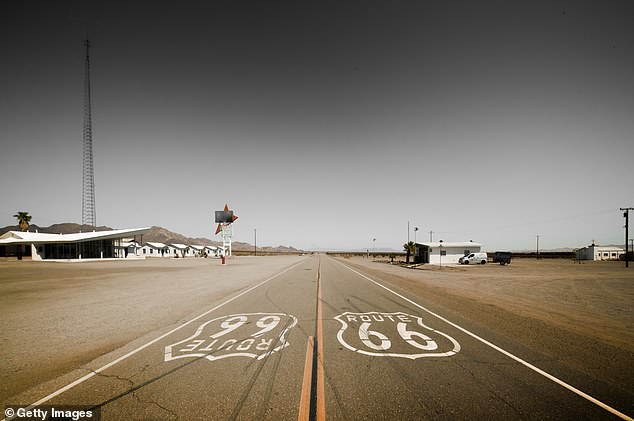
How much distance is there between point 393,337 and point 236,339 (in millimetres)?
4012

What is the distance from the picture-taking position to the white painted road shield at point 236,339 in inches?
227

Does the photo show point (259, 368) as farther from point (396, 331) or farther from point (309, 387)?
point (396, 331)

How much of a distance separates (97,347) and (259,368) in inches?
175

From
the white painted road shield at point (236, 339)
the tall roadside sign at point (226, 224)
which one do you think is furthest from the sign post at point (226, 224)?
the white painted road shield at point (236, 339)

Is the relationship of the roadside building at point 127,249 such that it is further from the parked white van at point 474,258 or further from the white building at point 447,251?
the parked white van at point 474,258

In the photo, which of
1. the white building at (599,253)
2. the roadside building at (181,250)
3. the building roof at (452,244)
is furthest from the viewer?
the roadside building at (181,250)

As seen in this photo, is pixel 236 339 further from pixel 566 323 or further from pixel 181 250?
pixel 181 250

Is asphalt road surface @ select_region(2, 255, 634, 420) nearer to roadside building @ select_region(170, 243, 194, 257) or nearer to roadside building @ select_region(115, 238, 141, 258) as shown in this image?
roadside building @ select_region(115, 238, 141, 258)

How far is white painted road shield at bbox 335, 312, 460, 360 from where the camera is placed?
19.3 ft

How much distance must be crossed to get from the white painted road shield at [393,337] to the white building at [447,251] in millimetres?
40112

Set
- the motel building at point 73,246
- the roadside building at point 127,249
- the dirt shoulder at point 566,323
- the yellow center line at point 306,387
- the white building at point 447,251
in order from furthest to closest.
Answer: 1. the roadside building at point 127,249
2. the motel building at point 73,246
3. the white building at point 447,251
4. the dirt shoulder at point 566,323
5. the yellow center line at point 306,387

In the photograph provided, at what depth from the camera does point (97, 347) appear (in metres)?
6.37

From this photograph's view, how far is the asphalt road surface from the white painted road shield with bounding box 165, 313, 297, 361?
0.03 m

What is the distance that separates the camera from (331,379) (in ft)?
15.1
